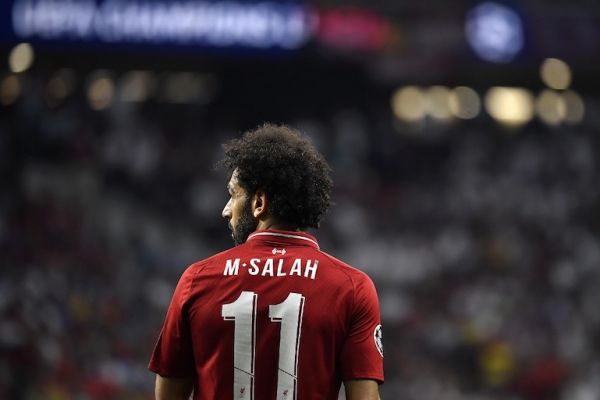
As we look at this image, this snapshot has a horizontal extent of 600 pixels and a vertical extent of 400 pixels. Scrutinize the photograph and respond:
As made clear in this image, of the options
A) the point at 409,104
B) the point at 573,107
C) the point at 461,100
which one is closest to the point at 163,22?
the point at 409,104

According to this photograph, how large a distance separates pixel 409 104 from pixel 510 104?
75.1 inches

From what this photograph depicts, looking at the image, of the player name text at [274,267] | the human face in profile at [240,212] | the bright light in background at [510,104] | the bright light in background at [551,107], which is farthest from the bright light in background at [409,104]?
the player name text at [274,267]

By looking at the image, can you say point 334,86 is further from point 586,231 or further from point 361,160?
point 586,231

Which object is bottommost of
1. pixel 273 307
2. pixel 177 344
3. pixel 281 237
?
pixel 177 344

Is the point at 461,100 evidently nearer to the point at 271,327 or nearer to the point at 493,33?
the point at 493,33

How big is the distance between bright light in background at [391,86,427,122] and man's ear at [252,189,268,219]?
1538 cm

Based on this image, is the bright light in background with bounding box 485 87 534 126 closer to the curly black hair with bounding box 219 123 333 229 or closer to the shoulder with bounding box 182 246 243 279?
the curly black hair with bounding box 219 123 333 229

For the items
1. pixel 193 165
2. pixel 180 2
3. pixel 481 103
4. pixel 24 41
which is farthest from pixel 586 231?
pixel 24 41

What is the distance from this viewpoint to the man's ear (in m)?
2.80

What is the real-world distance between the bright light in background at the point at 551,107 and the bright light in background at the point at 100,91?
761 cm

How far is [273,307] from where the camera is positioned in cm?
266

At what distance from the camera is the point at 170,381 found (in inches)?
109

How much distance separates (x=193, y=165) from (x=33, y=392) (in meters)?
6.14

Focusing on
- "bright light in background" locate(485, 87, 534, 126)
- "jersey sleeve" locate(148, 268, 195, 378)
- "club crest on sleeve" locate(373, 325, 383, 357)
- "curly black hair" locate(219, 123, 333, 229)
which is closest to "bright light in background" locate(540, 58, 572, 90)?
"bright light in background" locate(485, 87, 534, 126)
